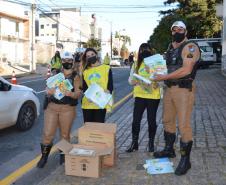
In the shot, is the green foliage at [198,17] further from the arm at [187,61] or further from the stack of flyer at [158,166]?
the arm at [187,61]

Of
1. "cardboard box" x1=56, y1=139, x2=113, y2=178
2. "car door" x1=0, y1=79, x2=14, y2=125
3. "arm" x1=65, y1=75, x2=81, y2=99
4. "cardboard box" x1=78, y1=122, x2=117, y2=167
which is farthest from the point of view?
"car door" x1=0, y1=79, x2=14, y2=125

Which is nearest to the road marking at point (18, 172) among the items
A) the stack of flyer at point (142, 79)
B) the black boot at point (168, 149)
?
the black boot at point (168, 149)

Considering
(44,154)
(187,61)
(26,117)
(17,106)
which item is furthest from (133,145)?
(26,117)

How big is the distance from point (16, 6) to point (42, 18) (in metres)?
40.3

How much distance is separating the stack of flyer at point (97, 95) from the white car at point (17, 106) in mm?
2813

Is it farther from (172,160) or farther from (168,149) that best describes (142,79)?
(172,160)

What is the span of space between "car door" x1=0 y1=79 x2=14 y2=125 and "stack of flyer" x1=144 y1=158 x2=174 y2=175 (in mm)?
3448

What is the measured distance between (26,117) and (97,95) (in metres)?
3.53

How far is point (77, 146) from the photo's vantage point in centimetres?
548

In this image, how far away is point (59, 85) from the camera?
5664 millimetres

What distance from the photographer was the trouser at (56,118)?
5.76 m

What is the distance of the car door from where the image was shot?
792 centimetres

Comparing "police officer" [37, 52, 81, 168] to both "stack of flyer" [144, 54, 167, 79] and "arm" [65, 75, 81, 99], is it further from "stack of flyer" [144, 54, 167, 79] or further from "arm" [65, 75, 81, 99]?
"stack of flyer" [144, 54, 167, 79]

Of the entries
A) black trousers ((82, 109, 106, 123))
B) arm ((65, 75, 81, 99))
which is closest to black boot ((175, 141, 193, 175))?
black trousers ((82, 109, 106, 123))
